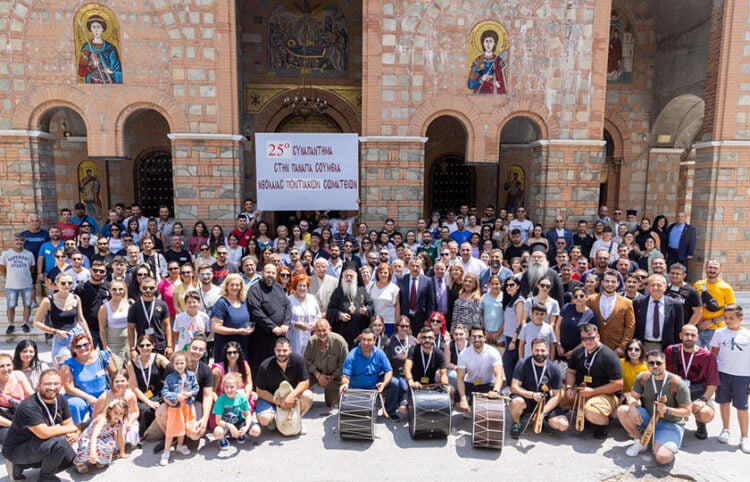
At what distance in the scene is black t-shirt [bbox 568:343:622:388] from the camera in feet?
18.5

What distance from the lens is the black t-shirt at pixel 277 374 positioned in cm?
577

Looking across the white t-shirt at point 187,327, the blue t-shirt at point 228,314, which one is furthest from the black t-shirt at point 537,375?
the white t-shirt at point 187,327

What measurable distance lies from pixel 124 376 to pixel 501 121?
9.29m

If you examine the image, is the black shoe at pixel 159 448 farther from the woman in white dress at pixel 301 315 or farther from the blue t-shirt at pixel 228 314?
the woman in white dress at pixel 301 315

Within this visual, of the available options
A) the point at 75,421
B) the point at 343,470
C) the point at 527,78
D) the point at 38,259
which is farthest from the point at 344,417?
the point at 527,78

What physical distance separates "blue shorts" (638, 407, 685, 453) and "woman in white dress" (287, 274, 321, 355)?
4147mm

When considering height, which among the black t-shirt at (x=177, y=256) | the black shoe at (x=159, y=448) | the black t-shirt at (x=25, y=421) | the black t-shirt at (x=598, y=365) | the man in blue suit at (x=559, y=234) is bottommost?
the black shoe at (x=159, y=448)

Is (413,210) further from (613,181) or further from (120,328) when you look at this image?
(613,181)

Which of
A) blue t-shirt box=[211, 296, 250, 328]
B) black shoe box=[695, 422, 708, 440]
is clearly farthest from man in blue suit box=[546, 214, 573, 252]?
blue t-shirt box=[211, 296, 250, 328]

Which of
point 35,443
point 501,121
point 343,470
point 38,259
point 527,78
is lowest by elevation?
point 343,470

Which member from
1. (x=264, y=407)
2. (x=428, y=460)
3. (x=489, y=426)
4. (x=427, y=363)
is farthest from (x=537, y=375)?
(x=264, y=407)

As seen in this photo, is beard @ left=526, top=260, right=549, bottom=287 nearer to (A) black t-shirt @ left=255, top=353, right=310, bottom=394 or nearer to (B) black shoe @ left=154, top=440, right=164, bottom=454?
(A) black t-shirt @ left=255, top=353, right=310, bottom=394

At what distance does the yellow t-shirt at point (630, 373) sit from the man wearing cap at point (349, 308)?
335cm

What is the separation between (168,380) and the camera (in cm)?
533
